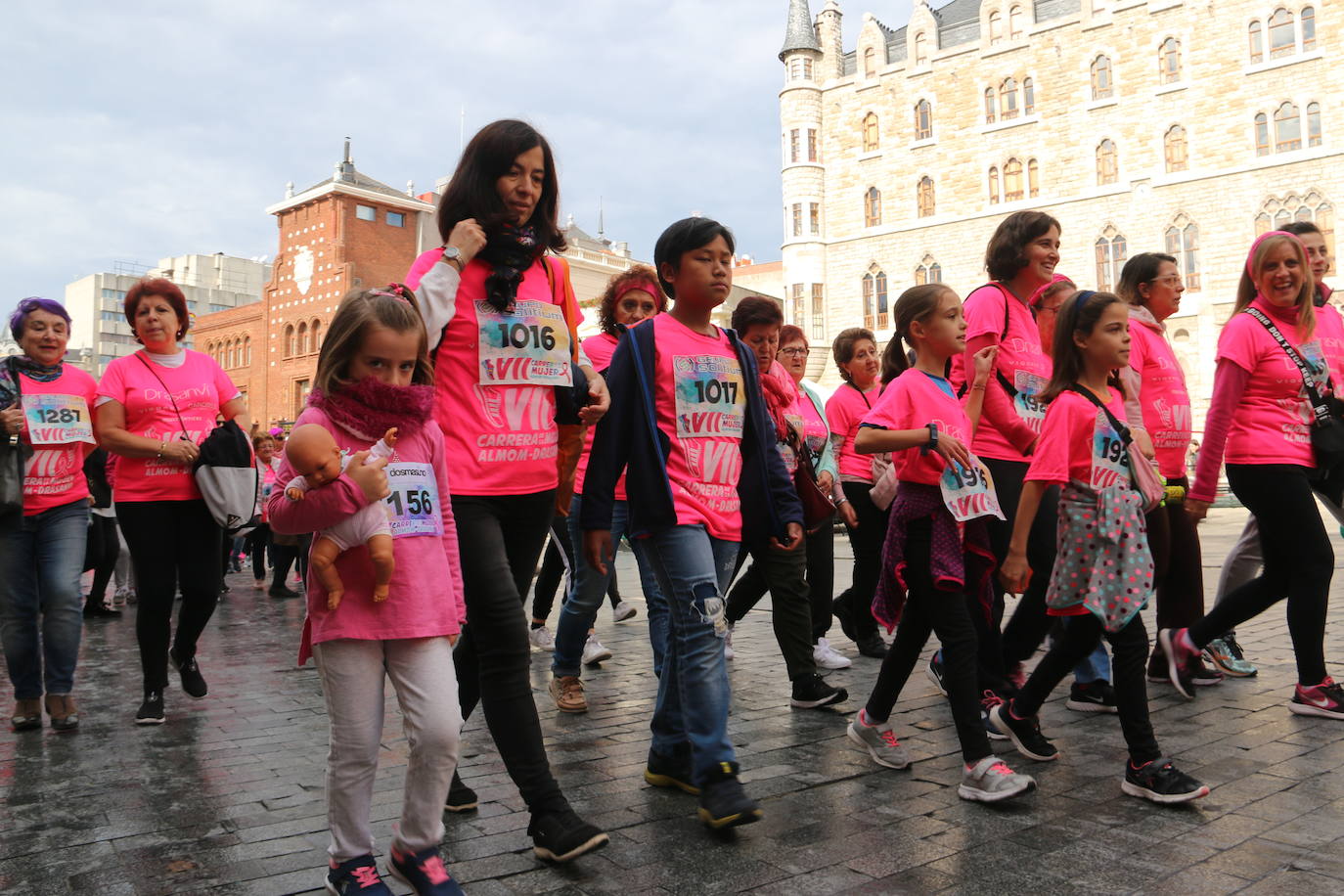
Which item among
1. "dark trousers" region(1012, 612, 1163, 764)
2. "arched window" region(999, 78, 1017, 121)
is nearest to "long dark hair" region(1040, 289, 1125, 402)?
"dark trousers" region(1012, 612, 1163, 764)

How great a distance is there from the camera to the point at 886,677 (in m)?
3.78

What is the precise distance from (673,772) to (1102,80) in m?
42.2

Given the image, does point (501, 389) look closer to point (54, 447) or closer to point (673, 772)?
point (673, 772)

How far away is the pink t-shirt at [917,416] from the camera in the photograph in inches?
150

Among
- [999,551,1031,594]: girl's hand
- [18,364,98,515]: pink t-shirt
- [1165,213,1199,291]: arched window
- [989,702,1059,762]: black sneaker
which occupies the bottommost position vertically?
[989,702,1059,762]: black sneaker

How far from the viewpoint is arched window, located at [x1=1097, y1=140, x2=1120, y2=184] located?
128ft

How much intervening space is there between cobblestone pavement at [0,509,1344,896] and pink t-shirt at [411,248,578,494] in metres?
1.09

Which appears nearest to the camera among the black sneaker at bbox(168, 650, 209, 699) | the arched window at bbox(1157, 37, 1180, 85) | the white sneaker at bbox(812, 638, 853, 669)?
the black sneaker at bbox(168, 650, 209, 699)

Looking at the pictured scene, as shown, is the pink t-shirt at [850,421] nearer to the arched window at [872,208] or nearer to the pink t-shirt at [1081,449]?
the pink t-shirt at [1081,449]

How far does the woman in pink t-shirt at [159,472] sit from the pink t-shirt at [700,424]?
2529 millimetres

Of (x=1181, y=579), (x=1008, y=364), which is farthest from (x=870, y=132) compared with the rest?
(x=1008, y=364)

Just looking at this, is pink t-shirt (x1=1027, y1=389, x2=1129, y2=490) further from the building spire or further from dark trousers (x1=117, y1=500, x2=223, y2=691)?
the building spire

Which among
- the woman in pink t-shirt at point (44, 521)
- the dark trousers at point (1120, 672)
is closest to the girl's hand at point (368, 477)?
the dark trousers at point (1120, 672)

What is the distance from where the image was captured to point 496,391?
3238 millimetres
